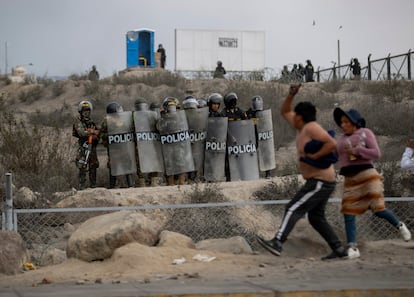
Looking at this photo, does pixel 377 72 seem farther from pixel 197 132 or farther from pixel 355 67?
pixel 197 132

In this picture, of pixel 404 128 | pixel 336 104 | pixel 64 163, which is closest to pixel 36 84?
pixel 336 104

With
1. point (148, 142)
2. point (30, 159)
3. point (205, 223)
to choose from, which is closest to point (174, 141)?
point (148, 142)

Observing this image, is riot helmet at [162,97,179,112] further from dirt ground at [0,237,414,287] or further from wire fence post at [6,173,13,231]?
dirt ground at [0,237,414,287]

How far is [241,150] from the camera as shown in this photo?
52.0 ft

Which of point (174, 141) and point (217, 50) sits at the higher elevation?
point (217, 50)

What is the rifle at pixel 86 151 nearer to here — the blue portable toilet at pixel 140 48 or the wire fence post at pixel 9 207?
the wire fence post at pixel 9 207

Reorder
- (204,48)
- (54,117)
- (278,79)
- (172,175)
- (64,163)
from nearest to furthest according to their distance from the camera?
(172,175)
(64,163)
(54,117)
(278,79)
(204,48)

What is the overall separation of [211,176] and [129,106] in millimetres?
13634

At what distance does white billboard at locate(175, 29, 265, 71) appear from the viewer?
156ft

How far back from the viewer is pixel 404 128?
2462 cm

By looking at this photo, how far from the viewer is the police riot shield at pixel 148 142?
15.4 m

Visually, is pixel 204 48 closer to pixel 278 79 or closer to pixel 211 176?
pixel 278 79

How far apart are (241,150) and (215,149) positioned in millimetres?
495

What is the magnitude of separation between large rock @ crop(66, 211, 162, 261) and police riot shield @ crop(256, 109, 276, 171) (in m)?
6.46
